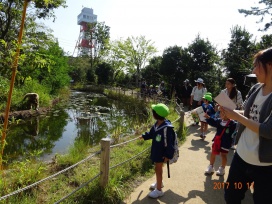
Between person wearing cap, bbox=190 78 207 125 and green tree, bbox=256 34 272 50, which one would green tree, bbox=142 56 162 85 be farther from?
person wearing cap, bbox=190 78 207 125

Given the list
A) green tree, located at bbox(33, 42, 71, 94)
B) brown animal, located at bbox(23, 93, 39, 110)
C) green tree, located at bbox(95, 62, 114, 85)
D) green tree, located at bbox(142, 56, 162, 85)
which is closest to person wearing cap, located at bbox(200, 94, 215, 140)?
brown animal, located at bbox(23, 93, 39, 110)

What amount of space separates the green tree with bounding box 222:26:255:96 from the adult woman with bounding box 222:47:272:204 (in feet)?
33.7

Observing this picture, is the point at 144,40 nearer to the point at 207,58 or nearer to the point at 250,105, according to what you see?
the point at 207,58

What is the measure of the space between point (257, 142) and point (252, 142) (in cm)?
4

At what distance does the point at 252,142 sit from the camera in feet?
5.33

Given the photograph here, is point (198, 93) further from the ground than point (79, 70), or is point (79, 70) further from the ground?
point (79, 70)

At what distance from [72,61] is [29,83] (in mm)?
22015

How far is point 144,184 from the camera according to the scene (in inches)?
141

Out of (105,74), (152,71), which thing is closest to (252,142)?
(152,71)

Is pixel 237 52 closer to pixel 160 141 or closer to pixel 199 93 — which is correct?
pixel 199 93

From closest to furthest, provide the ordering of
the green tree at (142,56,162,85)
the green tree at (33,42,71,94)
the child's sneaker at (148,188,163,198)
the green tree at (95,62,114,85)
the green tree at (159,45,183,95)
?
the child's sneaker at (148,188,163,198) → the green tree at (159,45,183,95) → the green tree at (33,42,71,94) → the green tree at (142,56,162,85) → the green tree at (95,62,114,85)

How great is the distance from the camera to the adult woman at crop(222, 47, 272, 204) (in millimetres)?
1512

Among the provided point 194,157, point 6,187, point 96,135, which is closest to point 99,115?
point 96,135

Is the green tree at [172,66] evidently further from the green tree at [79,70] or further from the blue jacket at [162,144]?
the green tree at [79,70]
